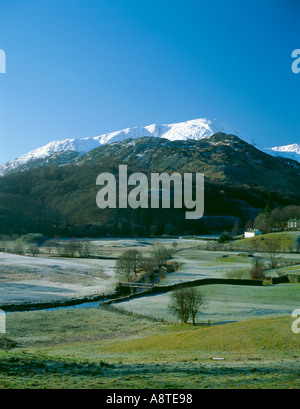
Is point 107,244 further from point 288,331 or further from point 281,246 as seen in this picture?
point 288,331

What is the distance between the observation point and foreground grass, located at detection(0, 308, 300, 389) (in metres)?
13.5

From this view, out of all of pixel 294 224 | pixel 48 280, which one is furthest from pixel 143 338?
pixel 294 224

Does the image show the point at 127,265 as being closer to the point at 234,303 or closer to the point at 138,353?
the point at 234,303

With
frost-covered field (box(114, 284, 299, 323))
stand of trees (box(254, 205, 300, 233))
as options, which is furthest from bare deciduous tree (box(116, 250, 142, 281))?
stand of trees (box(254, 205, 300, 233))

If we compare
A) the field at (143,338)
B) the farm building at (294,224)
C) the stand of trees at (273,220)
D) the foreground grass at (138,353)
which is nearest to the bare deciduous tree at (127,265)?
the field at (143,338)

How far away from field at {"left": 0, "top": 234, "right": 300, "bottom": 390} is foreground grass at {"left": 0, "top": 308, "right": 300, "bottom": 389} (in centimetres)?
5

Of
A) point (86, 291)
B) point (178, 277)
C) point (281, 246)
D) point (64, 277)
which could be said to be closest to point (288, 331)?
point (86, 291)

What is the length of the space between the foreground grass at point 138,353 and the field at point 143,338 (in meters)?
0.05

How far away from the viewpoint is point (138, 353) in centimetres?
2508

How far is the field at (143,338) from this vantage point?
46.5 ft

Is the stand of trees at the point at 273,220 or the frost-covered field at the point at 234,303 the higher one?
the stand of trees at the point at 273,220

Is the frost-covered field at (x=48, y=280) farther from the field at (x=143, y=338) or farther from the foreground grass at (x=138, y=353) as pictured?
the foreground grass at (x=138, y=353)

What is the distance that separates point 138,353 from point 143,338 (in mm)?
7746
